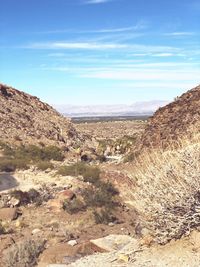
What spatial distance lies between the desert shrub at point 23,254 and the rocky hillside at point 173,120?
495 centimetres

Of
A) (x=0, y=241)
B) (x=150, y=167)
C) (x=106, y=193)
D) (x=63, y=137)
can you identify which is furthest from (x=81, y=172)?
(x=63, y=137)

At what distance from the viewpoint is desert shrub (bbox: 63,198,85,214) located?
662 inches

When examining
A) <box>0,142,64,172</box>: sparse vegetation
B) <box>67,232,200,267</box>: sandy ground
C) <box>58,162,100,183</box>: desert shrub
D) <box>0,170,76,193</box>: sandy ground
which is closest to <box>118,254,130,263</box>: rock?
<box>67,232,200,267</box>: sandy ground

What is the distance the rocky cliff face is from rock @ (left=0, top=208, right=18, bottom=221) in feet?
67.1

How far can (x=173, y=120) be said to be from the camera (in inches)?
654

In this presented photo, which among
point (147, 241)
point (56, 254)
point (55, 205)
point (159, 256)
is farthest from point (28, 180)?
point (159, 256)

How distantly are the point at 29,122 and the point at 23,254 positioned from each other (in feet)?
105

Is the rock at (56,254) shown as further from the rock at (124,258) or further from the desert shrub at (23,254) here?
the rock at (124,258)

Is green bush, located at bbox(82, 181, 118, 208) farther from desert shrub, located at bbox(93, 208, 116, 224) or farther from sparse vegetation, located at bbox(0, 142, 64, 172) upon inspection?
sparse vegetation, located at bbox(0, 142, 64, 172)

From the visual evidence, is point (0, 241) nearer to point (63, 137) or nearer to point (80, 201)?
point (80, 201)

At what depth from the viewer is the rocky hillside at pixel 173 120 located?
1559 cm

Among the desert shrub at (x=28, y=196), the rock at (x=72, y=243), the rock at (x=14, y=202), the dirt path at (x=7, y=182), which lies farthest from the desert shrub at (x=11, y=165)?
the rock at (x=72, y=243)

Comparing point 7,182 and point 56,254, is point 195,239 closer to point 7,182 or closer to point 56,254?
point 56,254

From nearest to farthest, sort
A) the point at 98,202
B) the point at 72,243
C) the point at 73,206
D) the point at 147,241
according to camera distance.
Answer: the point at 147,241 → the point at 72,243 → the point at 73,206 → the point at 98,202
